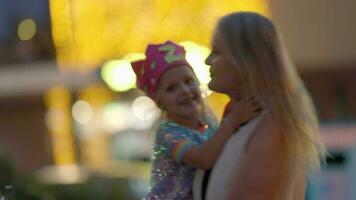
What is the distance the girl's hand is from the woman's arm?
126 mm

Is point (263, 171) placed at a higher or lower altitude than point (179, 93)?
lower

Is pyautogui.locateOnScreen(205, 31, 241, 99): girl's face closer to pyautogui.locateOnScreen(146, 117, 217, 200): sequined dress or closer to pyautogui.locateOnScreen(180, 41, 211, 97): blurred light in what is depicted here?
pyautogui.locateOnScreen(180, 41, 211, 97): blurred light

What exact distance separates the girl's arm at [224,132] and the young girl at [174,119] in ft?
0.31

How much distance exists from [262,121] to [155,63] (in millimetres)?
726

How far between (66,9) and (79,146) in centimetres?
620

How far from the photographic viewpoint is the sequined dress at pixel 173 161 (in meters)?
3.62

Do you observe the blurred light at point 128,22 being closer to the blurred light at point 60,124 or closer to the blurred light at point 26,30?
the blurred light at point 60,124

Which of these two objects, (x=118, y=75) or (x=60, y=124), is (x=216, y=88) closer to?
(x=118, y=75)

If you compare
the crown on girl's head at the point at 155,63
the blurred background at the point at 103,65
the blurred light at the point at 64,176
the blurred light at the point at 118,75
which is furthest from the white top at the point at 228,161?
the blurred light at the point at 118,75

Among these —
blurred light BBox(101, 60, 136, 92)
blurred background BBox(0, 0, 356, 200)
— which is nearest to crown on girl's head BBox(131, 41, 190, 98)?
blurred background BBox(0, 0, 356, 200)

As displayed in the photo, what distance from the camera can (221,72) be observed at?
10.8ft

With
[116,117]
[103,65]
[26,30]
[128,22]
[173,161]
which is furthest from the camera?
[26,30]

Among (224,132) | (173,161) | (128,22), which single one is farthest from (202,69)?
(128,22)

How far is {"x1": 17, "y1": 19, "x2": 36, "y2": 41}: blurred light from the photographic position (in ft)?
98.9
